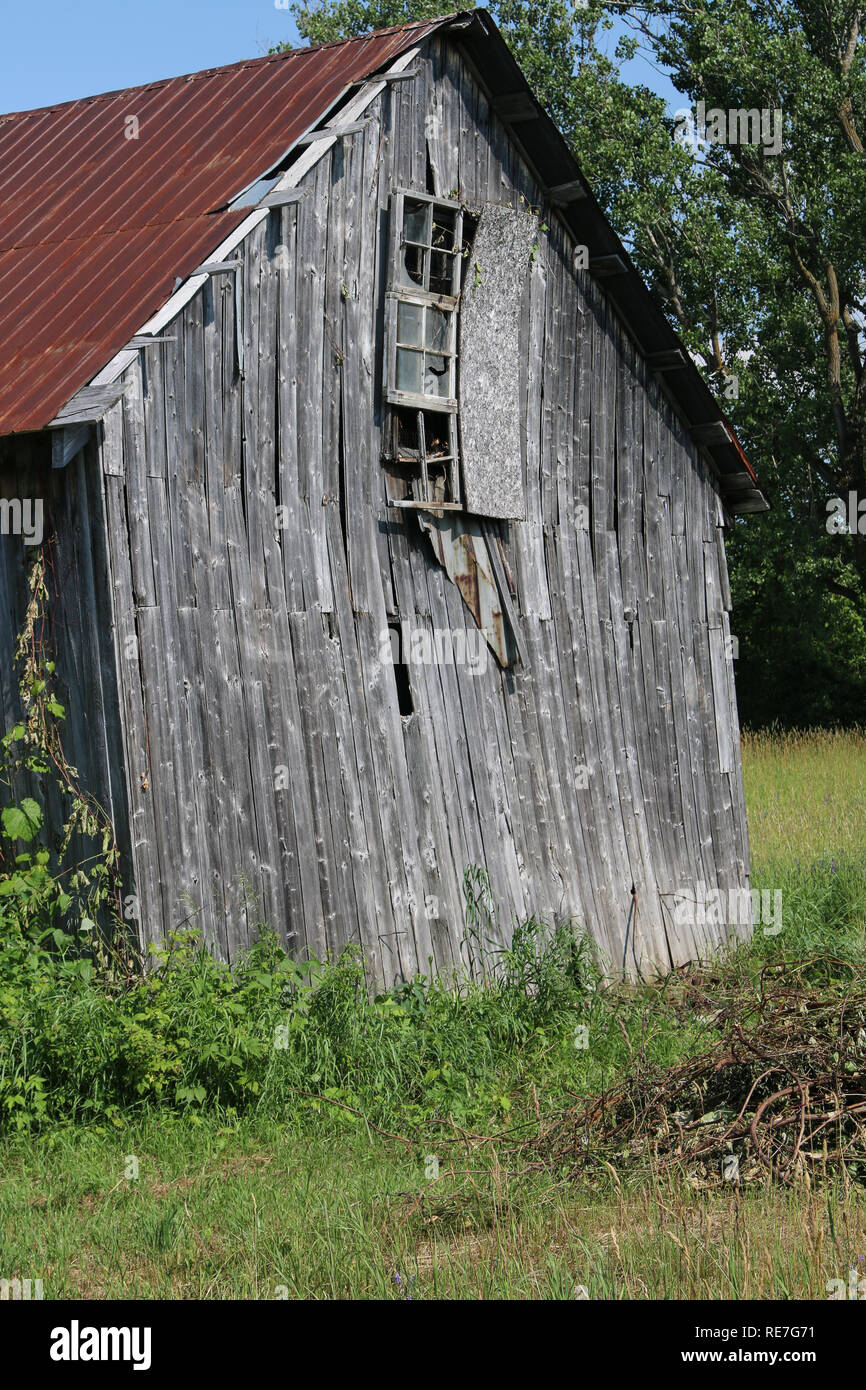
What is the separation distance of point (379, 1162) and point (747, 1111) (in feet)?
5.64

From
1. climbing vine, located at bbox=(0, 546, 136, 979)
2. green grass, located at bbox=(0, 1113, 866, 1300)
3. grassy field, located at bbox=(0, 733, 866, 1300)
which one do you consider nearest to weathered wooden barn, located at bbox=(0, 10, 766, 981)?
climbing vine, located at bbox=(0, 546, 136, 979)

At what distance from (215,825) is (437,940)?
6.15 feet

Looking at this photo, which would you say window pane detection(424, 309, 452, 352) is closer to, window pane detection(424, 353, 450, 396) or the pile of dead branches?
window pane detection(424, 353, 450, 396)

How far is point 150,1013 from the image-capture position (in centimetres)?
681

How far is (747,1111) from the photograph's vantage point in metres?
6.01

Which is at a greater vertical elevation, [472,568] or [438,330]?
[438,330]

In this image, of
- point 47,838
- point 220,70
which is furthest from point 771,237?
point 47,838

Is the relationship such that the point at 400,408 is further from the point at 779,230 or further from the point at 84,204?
the point at 779,230

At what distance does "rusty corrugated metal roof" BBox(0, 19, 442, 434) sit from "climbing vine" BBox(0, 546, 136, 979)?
51.8 inches

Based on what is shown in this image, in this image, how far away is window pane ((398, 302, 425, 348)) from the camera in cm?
913

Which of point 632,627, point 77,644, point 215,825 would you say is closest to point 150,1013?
point 215,825

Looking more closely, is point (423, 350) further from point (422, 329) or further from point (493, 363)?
point (493, 363)

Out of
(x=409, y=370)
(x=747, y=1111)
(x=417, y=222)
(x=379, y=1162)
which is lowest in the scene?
(x=379, y=1162)

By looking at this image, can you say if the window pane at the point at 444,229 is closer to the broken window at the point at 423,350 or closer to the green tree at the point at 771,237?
the broken window at the point at 423,350
